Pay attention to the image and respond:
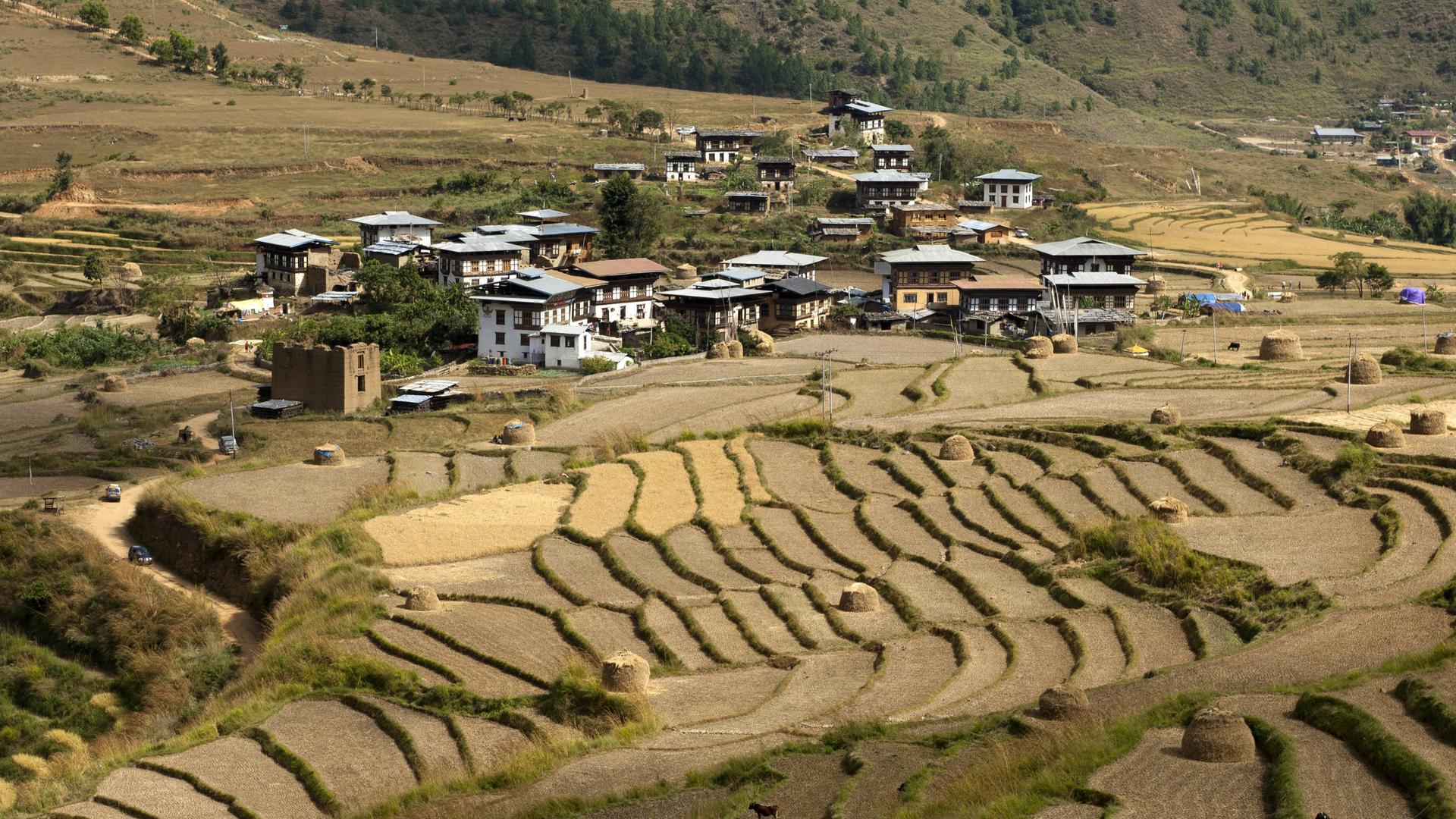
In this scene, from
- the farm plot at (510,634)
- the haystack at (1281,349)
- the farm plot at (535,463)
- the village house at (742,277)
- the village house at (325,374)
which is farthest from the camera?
the village house at (742,277)

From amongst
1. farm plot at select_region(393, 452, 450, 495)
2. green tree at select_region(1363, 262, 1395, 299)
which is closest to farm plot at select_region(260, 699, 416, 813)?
farm plot at select_region(393, 452, 450, 495)

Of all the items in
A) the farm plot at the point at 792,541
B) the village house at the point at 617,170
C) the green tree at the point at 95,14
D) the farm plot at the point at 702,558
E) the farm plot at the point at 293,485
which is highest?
the green tree at the point at 95,14

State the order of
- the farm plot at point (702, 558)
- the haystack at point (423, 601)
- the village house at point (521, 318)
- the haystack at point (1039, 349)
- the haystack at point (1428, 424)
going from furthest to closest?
the village house at point (521, 318) → the haystack at point (1039, 349) → the haystack at point (1428, 424) → the farm plot at point (702, 558) → the haystack at point (423, 601)

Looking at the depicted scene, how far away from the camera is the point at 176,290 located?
7531cm

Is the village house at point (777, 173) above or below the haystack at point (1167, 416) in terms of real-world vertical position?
above

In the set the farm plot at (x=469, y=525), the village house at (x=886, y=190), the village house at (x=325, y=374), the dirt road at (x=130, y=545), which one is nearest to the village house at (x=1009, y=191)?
the village house at (x=886, y=190)

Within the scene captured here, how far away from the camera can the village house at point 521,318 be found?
2421 inches

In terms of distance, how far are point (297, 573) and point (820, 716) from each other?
13.8 m

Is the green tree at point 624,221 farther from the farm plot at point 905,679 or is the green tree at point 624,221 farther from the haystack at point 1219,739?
the haystack at point 1219,739

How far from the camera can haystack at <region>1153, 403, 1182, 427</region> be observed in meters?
44.6

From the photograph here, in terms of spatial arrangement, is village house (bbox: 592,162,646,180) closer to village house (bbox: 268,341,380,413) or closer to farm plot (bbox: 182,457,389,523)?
village house (bbox: 268,341,380,413)

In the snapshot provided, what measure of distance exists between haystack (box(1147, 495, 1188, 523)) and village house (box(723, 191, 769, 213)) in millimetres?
55230

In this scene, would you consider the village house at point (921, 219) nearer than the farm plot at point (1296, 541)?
No

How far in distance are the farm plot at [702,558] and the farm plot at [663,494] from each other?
515 mm
